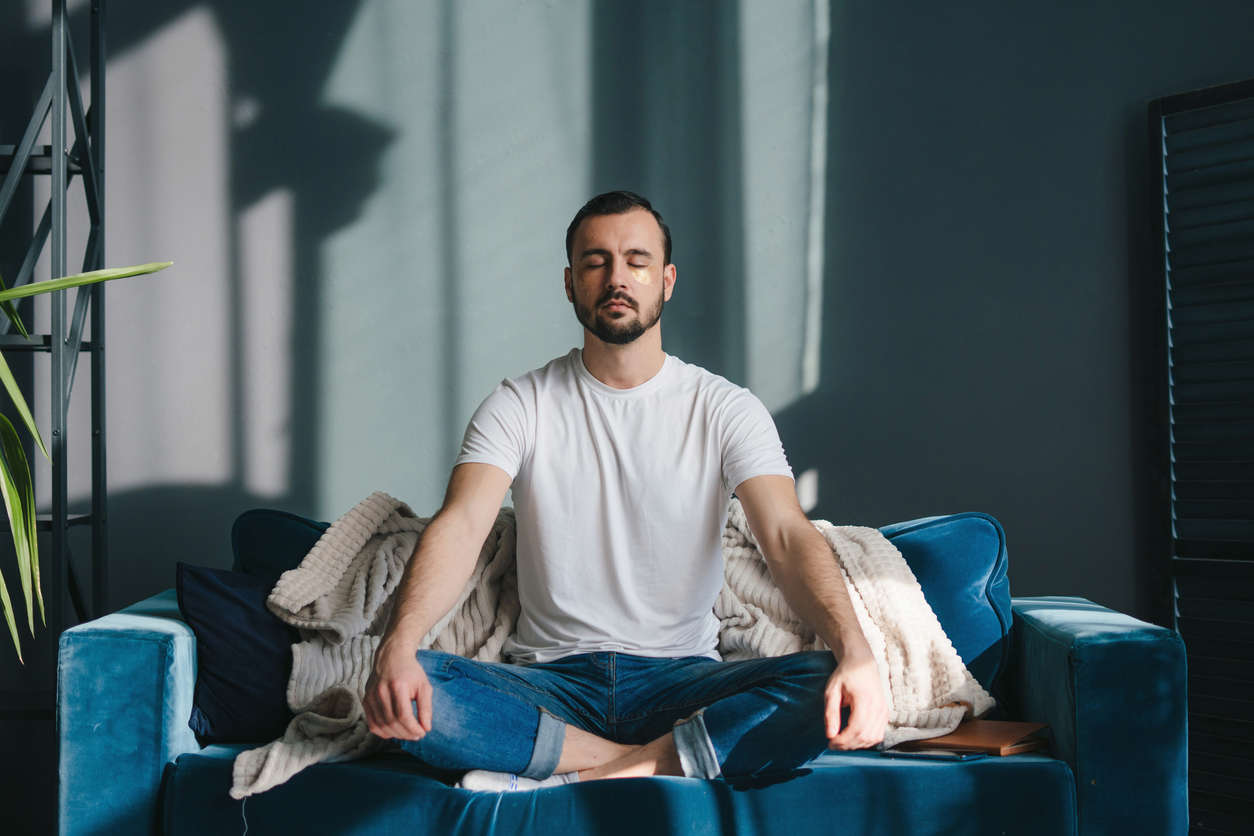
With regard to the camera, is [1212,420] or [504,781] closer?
[504,781]

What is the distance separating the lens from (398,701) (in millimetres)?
1281

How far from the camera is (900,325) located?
250 centimetres

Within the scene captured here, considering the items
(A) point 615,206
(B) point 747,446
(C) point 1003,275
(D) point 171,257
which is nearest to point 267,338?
(D) point 171,257

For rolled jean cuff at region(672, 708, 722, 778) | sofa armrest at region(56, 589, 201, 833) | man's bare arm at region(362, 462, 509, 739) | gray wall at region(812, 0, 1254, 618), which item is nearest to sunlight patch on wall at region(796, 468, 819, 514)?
gray wall at region(812, 0, 1254, 618)

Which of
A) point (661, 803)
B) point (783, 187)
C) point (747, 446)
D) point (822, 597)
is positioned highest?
point (783, 187)

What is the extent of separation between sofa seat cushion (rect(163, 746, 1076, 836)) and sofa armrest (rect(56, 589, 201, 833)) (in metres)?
0.05

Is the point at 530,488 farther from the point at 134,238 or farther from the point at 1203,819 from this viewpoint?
the point at 1203,819

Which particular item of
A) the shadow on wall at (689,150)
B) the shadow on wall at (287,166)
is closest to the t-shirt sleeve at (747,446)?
the shadow on wall at (689,150)

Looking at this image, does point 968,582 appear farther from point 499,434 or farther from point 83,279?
point 83,279

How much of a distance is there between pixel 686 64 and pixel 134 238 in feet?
4.76

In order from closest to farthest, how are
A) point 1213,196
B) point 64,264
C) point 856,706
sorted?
1. point 856,706
2. point 64,264
3. point 1213,196

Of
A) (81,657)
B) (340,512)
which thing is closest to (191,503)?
(340,512)

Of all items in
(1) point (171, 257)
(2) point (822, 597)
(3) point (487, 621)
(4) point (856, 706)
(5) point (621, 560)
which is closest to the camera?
(4) point (856, 706)

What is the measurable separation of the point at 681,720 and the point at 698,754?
124mm
